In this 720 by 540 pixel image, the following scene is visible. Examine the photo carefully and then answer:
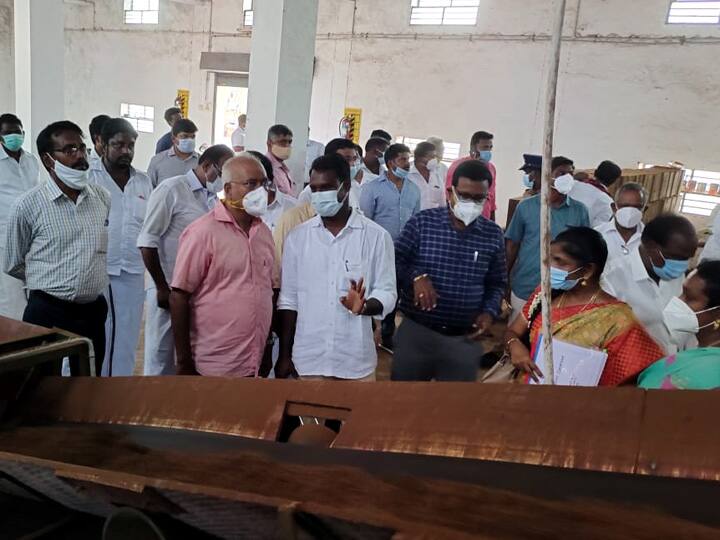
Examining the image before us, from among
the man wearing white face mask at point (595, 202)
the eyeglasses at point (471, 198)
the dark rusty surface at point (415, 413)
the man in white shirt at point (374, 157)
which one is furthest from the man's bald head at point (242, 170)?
the man in white shirt at point (374, 157)

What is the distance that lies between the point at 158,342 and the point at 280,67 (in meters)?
2.16

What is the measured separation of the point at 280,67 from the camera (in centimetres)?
391

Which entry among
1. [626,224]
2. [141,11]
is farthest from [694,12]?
[141,11]

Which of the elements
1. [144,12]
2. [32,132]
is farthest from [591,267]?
[144,12]

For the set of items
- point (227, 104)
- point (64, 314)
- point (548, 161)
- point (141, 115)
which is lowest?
point (64, 314)

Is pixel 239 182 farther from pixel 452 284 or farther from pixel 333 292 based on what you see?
pixel 452 284

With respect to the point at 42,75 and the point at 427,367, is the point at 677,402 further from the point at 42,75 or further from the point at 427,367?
the point at 42,75

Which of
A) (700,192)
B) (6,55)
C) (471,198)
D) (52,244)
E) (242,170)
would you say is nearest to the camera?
(242,170)

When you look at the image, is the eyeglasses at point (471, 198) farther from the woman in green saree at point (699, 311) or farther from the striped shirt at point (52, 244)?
the striped shirt at point (52, 244)

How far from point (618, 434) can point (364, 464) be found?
284 millimetres

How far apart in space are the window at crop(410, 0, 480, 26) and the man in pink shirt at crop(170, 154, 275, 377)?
8.59 metres

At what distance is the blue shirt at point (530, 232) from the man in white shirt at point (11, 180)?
318 cm

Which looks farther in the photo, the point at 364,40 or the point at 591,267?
the point at 364,40

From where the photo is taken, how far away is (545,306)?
1065 mm
